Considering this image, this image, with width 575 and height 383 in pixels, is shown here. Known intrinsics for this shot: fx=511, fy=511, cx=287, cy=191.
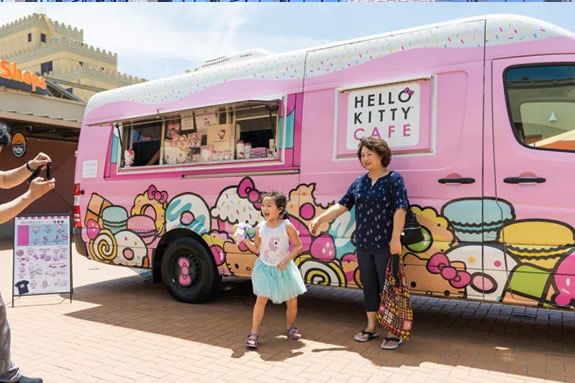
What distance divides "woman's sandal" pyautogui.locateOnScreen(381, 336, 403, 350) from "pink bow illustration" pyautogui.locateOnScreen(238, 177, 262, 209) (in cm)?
190

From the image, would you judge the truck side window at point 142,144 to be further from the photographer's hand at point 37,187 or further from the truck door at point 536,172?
the truck door at point 536,172

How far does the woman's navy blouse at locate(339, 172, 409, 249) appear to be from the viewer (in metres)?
4.33

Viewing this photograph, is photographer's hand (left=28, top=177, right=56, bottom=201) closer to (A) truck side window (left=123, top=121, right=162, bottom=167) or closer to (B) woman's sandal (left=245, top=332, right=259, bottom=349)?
(B) woman's sandal (left=245, top=332, right=259, bottom=349)

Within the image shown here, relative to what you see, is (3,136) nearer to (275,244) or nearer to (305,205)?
(275,244)

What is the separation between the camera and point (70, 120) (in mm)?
14391

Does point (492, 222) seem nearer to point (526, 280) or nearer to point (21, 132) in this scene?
point (526, 280)

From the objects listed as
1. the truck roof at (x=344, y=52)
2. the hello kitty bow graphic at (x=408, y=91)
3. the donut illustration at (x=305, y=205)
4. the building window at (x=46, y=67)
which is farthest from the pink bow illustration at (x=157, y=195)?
the building window at (x=46, y=67)

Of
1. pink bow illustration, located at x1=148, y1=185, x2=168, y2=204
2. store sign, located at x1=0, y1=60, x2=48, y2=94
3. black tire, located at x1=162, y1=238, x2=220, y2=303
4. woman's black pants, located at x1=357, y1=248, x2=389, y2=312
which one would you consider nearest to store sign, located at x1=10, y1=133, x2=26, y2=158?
store sign, located at x1=0, y1=60, x2=48, y2=94

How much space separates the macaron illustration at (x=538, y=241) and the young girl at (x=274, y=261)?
5.80ft

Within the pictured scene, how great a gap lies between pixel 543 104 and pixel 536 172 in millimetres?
578

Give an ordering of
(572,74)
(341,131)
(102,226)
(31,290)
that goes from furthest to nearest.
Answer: (102,226), (31,290), (341,131), (572,74)

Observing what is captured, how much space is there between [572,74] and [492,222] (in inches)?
52.4

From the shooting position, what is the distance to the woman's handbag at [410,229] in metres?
4.31

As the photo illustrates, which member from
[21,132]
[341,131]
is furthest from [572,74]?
[21,132]
